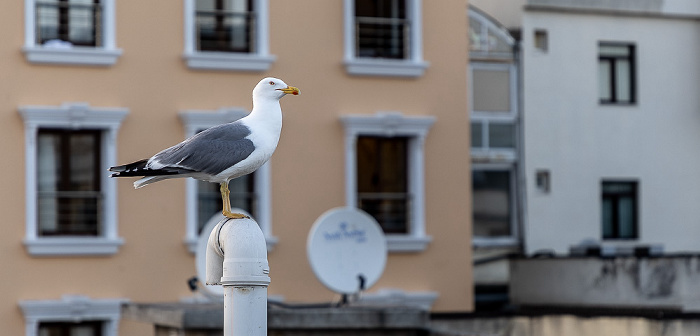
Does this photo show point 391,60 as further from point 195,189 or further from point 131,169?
point 131,169

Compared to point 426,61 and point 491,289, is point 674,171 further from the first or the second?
point 426,61

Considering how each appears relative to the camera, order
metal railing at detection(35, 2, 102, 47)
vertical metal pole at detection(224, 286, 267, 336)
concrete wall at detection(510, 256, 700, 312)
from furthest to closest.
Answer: concrete wall at detection(510, 256, 700, 312) < metal railing at detection(35, 2, 102, 47) < vertical metal pole at detection(224, 286, 267, 336)

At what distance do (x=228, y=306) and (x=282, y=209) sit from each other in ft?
59.2

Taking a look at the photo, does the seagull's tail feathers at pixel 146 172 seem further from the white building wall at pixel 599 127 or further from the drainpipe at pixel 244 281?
the white building wall at pixel 599 127

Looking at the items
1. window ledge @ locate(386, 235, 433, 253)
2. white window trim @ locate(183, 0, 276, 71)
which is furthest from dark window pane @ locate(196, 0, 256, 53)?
window ledge @ locate(386, 235, 433, 253)

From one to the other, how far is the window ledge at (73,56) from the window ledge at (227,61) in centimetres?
133

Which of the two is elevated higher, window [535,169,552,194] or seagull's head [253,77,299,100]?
seagull's head [253,77,299,100]

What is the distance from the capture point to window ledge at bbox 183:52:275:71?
2419 cm

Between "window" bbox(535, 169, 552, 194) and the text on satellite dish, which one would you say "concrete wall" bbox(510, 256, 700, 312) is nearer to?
"window" bbox(535, 169, 552, 194)

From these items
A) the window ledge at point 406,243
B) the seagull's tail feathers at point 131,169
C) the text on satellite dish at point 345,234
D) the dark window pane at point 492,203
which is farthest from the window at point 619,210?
the seagull's tail feathers at point 131,169

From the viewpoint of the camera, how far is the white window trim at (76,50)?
23.0 m

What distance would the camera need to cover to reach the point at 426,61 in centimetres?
2597

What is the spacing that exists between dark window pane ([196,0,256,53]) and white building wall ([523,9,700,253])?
33.5ft

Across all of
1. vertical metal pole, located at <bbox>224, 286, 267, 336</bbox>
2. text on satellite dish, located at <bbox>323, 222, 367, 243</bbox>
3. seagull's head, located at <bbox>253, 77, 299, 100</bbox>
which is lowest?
text on satellite dish, located at <bbox>323, 222, 367, 243</bbox>
